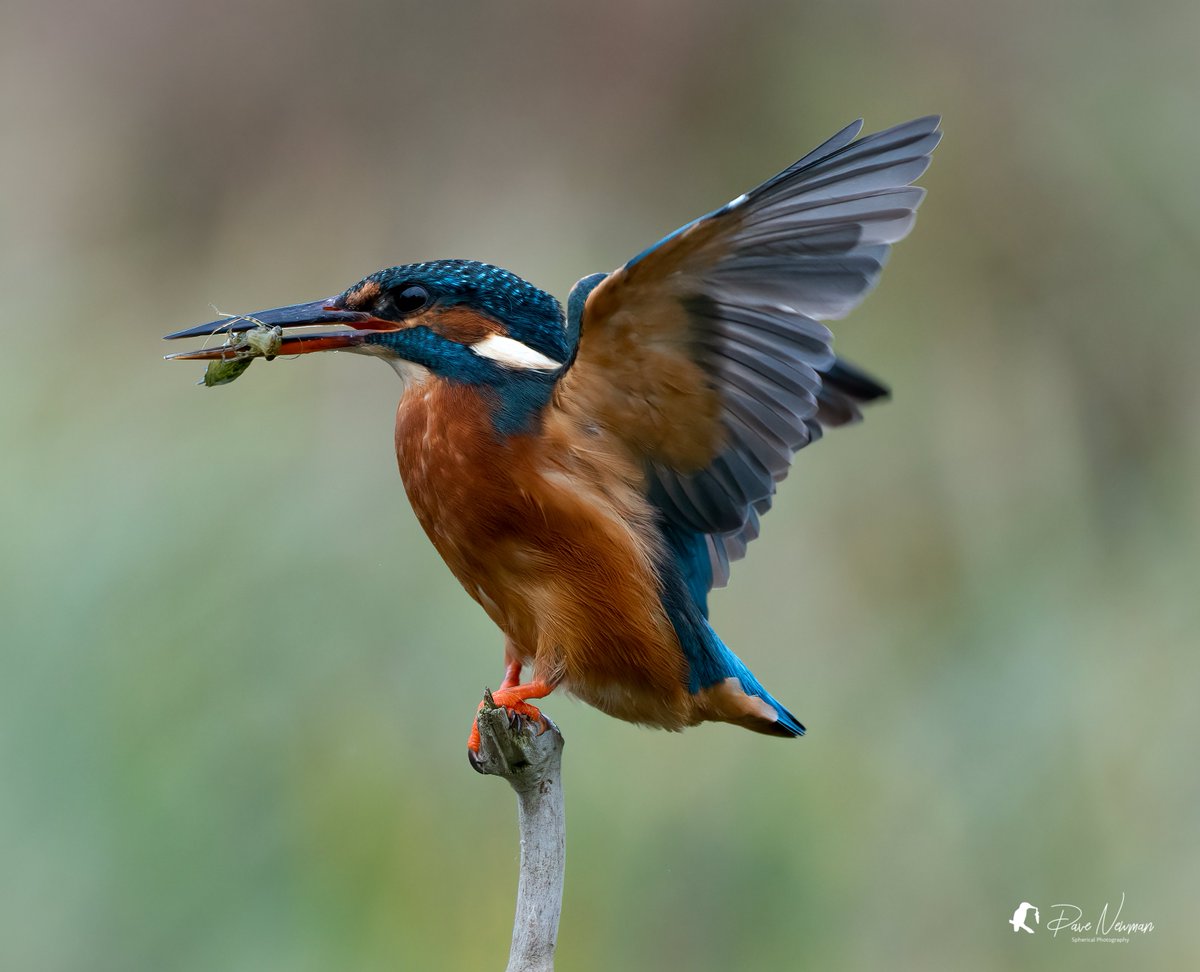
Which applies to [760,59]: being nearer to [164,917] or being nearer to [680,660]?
[680,660]

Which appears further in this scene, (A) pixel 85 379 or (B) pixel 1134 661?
(A) pixel 85 379

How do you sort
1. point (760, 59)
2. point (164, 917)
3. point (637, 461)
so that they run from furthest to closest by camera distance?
point (760, 59)
point (164, 917)
point (637, 461)

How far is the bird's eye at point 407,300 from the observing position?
5.81ft

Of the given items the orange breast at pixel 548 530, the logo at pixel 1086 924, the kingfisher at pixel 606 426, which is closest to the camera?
the kingfisher at pixel 606 426

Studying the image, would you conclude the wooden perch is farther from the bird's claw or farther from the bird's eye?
the bird's eye

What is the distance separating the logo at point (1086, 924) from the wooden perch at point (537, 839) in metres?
1.70

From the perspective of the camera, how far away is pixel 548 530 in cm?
173

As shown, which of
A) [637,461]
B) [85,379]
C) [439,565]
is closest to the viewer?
[637,461]

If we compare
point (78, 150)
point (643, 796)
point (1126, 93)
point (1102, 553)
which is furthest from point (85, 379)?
point (1126, 93)

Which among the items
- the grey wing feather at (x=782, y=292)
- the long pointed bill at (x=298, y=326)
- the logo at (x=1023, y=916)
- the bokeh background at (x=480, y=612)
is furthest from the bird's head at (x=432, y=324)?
the logo at (x=1023, y=916)

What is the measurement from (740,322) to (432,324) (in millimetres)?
428

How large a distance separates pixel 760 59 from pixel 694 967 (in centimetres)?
243

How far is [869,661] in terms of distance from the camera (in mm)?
3279

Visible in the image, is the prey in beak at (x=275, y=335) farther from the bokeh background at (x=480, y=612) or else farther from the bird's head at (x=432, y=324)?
the bokeh background at (x=480, y=612)
